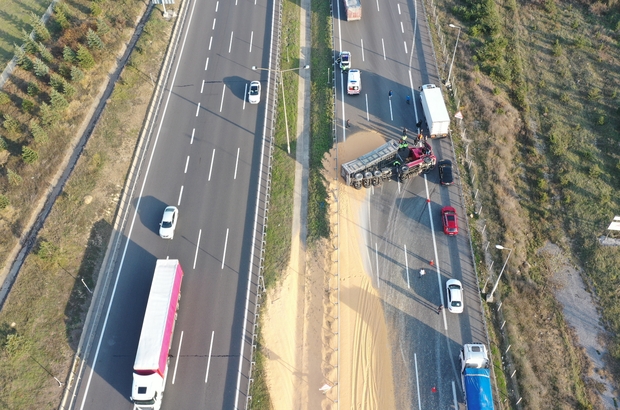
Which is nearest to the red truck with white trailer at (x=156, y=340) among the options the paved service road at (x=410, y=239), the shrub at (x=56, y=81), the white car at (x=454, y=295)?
the paved service road at (x=410, y=239)

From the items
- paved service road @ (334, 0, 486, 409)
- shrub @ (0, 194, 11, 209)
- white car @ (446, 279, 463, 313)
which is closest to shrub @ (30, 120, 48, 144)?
shrub @ (0, 194, 11, 209)

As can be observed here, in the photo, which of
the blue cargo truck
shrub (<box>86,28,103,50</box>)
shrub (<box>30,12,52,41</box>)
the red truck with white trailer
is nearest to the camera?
the blue cargo truck

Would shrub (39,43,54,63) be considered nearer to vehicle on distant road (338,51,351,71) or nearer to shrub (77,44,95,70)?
shrub (77,44,95,70)

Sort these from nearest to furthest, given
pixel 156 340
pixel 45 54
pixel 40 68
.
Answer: pixel 156 340
pixel 40 68
pixel 45 54

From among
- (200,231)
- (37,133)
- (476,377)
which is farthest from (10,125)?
(476,377)

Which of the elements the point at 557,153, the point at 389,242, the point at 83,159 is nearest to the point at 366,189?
the point at 389,242

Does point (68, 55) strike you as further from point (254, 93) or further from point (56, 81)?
point (254, 93)
